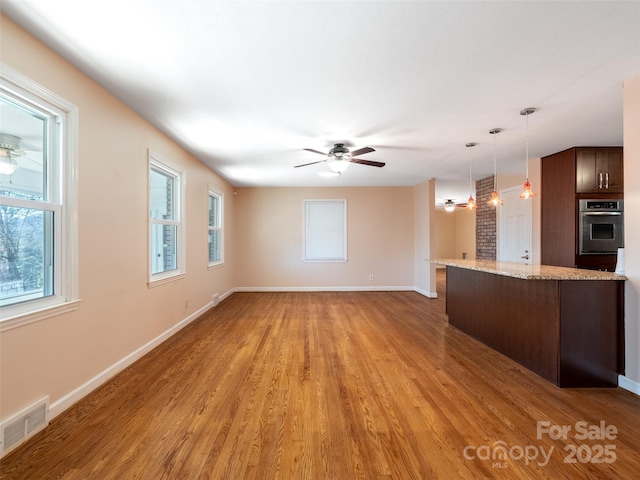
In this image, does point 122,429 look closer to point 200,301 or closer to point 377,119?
point 200,301

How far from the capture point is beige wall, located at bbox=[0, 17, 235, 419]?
182cm

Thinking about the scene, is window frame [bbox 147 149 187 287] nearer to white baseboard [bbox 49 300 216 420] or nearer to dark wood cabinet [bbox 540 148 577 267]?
white baseboard [bbox 49 300 216 420]

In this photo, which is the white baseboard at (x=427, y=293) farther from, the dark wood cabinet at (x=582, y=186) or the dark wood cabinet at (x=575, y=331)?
the dark wood cabinet at (x=575, y=331)

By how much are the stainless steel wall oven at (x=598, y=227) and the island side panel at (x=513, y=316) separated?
5.69 ft

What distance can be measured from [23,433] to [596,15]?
4261 mm

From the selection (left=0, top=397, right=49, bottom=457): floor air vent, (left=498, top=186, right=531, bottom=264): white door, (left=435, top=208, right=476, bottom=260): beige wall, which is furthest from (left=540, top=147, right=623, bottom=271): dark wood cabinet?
(left=435, top=208, right=476, bottom=260): beige wall

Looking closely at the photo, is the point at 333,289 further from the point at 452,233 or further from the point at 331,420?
the point at 452,233

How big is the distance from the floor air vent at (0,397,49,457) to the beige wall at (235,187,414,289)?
5.15 m

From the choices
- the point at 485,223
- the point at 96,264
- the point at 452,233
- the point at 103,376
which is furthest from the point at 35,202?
the point at 452,233

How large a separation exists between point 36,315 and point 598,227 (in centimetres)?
612

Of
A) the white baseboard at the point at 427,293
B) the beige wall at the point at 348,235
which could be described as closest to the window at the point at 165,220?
the beige wall at the point at 348,235

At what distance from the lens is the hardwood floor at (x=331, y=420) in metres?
1.60

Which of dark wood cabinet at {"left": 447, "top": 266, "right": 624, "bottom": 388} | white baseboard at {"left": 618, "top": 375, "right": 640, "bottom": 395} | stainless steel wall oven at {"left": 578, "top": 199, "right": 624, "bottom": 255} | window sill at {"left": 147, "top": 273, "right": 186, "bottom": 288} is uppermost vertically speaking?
stainless steel wall oven at {"left": 578, "top": 199, "right": 624, "bottom": 255}

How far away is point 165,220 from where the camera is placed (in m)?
3.74
